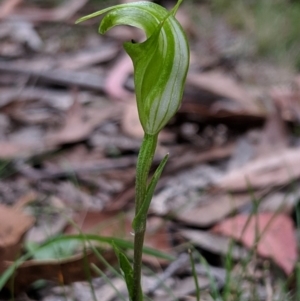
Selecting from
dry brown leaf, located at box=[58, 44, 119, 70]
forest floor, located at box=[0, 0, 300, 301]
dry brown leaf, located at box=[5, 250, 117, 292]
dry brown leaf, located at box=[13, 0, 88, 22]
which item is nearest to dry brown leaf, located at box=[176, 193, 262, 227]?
forest floor, located at box=[0, 0, 300, 301]

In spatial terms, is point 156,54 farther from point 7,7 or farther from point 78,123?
point 7,7

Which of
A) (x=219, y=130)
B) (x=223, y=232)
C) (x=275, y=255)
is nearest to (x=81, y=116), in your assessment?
(x=219, y=130)

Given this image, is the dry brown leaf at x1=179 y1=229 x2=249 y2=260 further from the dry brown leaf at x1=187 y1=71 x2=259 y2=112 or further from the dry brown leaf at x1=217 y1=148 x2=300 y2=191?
the dry brown leaf at x1=187 y1=71 x2=259 y2=112

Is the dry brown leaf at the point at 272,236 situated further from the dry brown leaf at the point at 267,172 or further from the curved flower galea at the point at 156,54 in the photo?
the curved flower galea at the point at 156,54

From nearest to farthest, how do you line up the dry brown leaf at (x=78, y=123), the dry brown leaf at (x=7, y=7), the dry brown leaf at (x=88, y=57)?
1. the dry brown leaf at (x=78, y=123)
2. the dry brown leaf at (x=88, y=57)
3. the dry brown leaf at (x=7, y=7)

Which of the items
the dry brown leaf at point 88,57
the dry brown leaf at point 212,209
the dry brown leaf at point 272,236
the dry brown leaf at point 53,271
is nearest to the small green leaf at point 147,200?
the dry brown leaf at point 53,271

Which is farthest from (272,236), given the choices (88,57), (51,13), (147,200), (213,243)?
(51,13)

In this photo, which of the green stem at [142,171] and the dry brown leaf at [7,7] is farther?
the dry brown leaf at [7,7]
